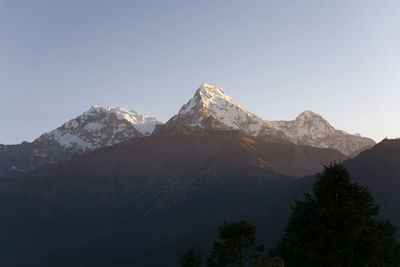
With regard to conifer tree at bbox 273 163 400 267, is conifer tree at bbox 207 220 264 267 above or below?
above

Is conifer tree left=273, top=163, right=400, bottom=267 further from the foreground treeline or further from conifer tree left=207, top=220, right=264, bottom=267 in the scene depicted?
conifer tree left=207, top=220, right=264, bottom=267

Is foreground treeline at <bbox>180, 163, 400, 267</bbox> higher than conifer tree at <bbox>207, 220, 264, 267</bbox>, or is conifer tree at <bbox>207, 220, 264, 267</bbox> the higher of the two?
conifer tree at <bbox>207, 220, 264, 267</bbox>

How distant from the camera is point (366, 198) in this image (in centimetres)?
3600

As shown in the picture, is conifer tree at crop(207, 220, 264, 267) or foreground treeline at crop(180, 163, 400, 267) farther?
conifer tree at crop(207, 220, 264, 267)

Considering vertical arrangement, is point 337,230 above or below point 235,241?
below

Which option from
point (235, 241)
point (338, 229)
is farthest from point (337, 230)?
point (235, 241)

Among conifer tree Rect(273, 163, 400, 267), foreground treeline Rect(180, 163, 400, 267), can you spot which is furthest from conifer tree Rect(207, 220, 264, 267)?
conifer tree Rect(273, 163, 400, 267)

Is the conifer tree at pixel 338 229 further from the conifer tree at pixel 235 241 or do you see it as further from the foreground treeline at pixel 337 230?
the conifer tree at pixel 235 241

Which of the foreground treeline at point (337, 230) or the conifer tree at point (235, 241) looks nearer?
the foreground treeline at point (337, 230)

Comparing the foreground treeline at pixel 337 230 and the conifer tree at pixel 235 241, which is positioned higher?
the conifer tree at pixel 235 241

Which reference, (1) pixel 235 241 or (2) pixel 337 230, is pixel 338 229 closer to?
(2) pixel 337 230

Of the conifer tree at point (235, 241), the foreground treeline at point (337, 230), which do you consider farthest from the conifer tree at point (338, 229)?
the conifer tree at point (235, 241)

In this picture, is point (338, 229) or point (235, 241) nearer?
point (338, 229)

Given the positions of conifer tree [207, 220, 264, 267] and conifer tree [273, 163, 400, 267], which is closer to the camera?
conifer tree [273, 163, 400, 267]
